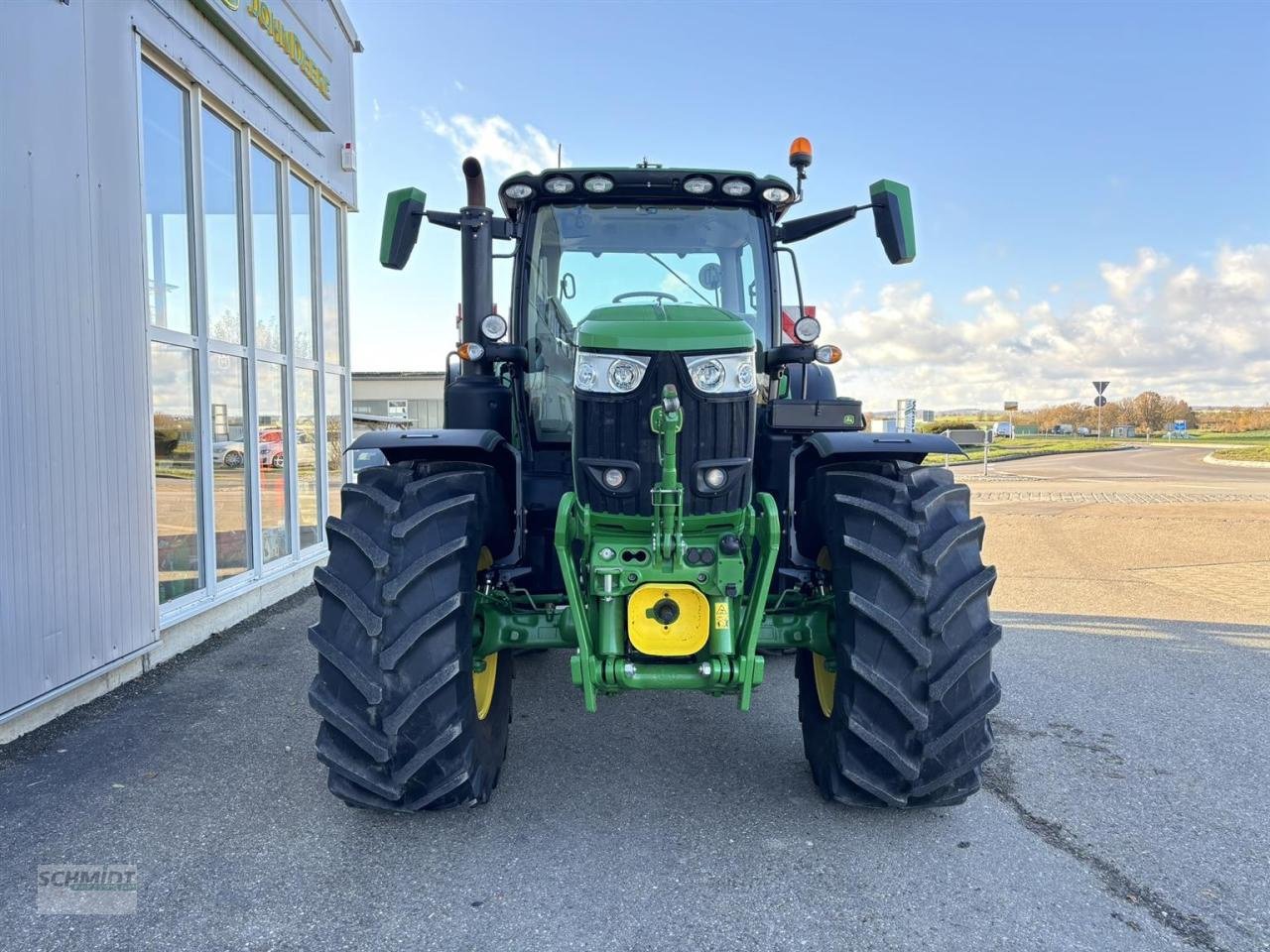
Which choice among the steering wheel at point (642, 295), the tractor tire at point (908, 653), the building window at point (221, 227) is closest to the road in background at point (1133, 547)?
the tractor tire at point (908, 653)

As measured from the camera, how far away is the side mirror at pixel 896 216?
349 centimetres

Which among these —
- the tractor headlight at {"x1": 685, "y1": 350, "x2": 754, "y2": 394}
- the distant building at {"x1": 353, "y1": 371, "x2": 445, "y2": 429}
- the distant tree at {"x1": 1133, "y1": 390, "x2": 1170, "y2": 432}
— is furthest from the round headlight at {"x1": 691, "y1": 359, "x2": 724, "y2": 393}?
the distant tree at {"x1": 1133, "y1": 390, "x2": 1170, "y2": 432}

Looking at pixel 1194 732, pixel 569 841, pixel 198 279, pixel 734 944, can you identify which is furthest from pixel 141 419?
pixel 1194 732

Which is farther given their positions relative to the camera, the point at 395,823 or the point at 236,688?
the point at 236,688

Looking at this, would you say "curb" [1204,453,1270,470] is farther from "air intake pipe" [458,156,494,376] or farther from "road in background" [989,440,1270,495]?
"air intake pipe" [458,156,494,376]

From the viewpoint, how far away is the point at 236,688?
4.58 m

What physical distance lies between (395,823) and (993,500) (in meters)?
15.5

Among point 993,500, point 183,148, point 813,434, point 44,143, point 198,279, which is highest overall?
point 183,148

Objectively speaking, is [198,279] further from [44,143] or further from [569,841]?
[569,841]

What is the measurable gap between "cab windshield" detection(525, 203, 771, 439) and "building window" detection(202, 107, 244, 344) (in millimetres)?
3199

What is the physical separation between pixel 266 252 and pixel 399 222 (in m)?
3.99

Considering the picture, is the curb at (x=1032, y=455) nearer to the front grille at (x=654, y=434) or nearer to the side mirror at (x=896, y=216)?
the side mirror at (x=896, y=216)

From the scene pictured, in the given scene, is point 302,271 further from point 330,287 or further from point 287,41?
point 287,41

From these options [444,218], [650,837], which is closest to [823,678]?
[650,837]
